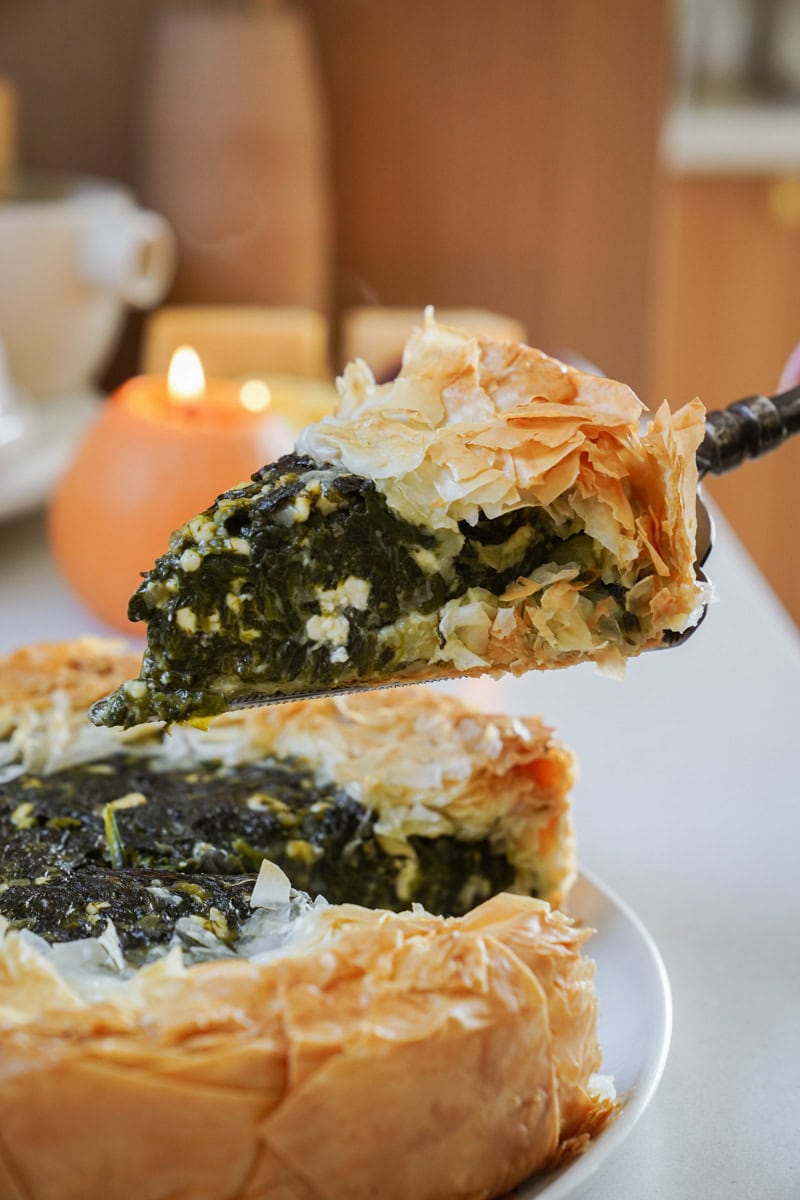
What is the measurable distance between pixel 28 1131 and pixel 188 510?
1.05 metres

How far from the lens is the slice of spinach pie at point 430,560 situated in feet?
3.17

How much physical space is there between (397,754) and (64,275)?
4.46 feet

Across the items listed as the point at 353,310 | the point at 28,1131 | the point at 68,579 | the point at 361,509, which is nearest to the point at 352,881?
the point at 361,509

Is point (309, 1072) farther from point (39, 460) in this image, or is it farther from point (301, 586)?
point (39, 460)

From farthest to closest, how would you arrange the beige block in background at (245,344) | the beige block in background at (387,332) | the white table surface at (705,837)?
1. the beige block in background at (245,344)
2. the beige block in background at (387,332)
3. the white table surface at (705,837)

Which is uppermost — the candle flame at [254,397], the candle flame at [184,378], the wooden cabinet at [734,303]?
the candle flame at [184,378]

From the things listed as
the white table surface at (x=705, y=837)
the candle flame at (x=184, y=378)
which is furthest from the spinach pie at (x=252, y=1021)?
the candle flame at (x=184, y=378)

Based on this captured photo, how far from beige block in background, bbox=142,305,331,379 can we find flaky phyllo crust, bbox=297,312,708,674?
1.59 meters

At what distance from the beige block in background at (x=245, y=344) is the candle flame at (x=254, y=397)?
0.69 m

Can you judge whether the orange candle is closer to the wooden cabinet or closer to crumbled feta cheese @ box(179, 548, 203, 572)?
crumbled feta cheese @ box(179, 548, 203, 572)

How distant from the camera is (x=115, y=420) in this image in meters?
1.78

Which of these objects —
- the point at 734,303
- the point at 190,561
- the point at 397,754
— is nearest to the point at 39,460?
the point at 397,754

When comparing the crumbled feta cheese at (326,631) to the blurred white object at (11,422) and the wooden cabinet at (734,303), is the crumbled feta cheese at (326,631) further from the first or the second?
the wooden cabinet at (734,303)

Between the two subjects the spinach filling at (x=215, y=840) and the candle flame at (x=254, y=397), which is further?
the candle flame at (x=254, y=397)
